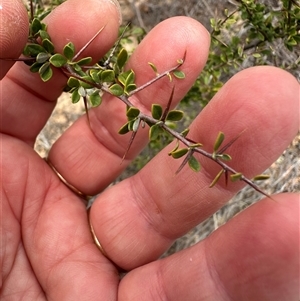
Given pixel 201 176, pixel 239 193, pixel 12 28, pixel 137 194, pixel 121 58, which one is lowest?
pixel 239 193

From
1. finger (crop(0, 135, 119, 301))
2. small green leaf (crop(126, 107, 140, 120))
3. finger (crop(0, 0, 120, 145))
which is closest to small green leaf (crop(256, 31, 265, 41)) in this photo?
finger (crop(0, 0, 120, 145))

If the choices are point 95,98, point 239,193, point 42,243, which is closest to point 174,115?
point 95,98

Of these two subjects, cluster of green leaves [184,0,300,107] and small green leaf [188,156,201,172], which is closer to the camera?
small green leaf [188,156,201,172]

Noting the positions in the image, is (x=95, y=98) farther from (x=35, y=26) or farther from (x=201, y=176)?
(x=201, y=176)

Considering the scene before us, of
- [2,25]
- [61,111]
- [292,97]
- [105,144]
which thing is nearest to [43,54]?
[2,25]

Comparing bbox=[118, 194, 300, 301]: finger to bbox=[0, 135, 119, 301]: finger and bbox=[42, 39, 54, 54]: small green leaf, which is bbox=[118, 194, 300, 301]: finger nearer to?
bbox=[0, 135, 119, 301]: finger

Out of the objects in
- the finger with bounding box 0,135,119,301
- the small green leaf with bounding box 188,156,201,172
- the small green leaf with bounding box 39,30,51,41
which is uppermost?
the small green leaf with bounding box 39,30,51,41

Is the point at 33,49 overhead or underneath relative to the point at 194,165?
overhead
